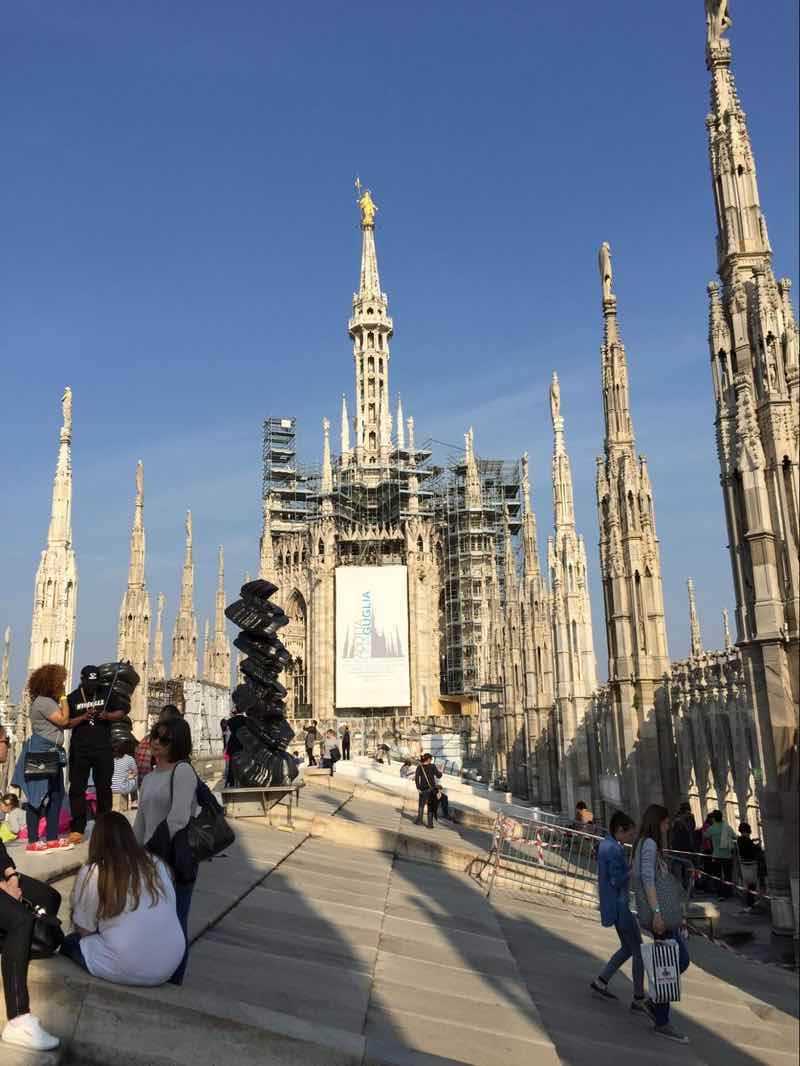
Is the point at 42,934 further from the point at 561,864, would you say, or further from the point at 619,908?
the point at 561,864

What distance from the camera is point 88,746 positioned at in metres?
6.92

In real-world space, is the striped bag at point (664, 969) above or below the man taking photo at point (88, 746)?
below

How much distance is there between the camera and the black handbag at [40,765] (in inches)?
256

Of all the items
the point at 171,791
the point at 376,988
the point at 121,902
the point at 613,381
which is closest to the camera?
the point at 121,902

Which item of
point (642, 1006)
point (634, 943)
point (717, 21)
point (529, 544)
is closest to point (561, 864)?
point (642, 1006)

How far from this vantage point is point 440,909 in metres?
8.26

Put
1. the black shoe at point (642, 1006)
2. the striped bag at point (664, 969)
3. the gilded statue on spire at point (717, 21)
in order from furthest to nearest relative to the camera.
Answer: the gilded statue on spire at point (717, 21)
the black shoe at point (642, 1006)
the striped bag at point (664, 969)

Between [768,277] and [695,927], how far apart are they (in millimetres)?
8083

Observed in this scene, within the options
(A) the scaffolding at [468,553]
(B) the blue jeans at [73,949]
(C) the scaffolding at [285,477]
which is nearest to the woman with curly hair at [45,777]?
(B) the blue jeans at [73,949]

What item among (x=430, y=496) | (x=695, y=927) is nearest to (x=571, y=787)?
(x=695, y=927)

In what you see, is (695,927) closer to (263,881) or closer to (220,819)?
(263,881)

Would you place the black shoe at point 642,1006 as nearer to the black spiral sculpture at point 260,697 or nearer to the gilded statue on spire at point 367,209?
the black spiral sculpture at point 260,697

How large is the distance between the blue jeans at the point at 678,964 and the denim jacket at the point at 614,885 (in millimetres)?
532

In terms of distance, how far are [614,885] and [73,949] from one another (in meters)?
3.92
